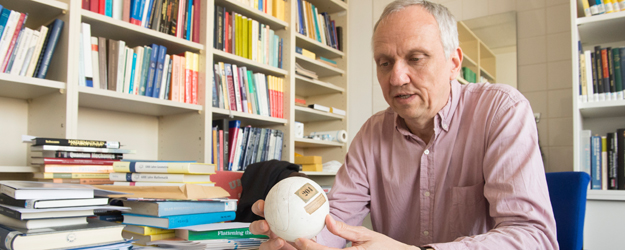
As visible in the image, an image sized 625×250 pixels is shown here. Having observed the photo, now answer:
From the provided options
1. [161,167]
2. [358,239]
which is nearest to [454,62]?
[358,239]

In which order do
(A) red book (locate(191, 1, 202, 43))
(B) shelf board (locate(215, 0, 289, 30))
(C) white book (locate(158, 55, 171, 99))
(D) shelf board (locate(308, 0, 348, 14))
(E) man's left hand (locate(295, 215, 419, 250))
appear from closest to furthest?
(E) man's left hand (locate(295, 215, 419, 250)) < (C) white book (locate(158, 55, 171, 99)) < (A) red book (locate(191, 1, 202, 43)) < (B) shelf board (locate(215, 0, 289, 30)) < (D) shelf board (locate(308, 0, 348, 14))

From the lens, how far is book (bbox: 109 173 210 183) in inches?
54.2

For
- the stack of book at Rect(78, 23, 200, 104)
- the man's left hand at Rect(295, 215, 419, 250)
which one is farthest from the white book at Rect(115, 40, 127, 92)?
the man's left hand at Rect(295, 215, 419, 250)

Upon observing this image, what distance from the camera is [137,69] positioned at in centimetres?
210

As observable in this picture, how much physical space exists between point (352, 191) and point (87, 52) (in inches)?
55.8

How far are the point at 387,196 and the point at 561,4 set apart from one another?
2286mm

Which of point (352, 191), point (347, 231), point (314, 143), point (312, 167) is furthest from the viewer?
point (314, 143)

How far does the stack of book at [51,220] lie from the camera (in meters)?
0.85

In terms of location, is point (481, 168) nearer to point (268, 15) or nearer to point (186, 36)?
point (186, 36)

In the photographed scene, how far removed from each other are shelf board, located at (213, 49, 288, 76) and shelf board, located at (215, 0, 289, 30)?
35 centimetres

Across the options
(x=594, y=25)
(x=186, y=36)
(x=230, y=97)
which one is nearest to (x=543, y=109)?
(x=594, y=25)

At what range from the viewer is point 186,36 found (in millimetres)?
2365

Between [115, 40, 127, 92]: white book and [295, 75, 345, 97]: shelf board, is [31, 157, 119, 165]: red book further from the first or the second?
[295, 75, 345, 97]: shelf board

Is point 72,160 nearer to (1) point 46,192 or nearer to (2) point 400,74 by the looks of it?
(1) point 46,192
